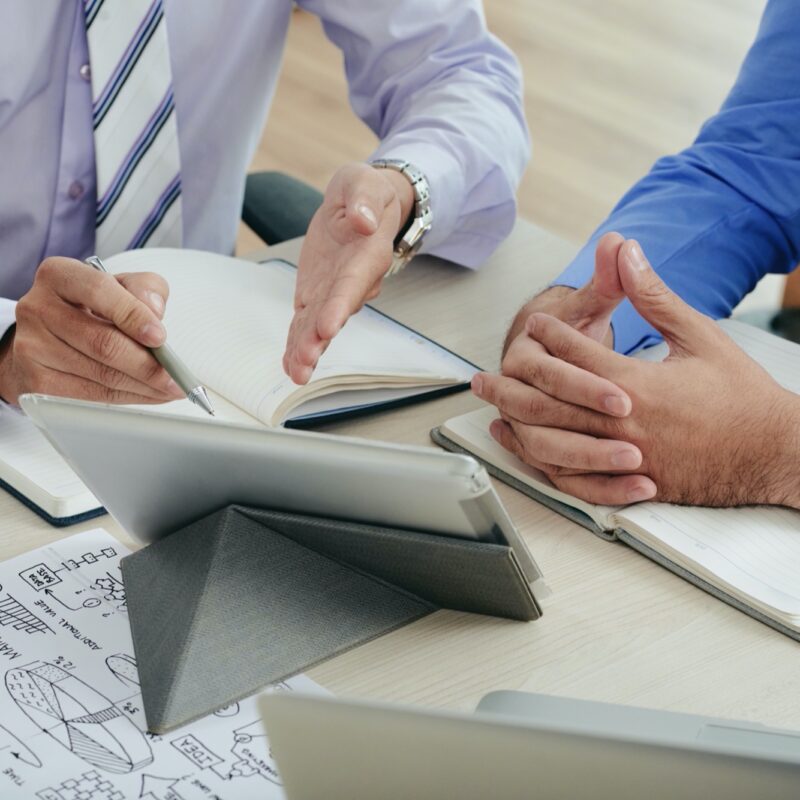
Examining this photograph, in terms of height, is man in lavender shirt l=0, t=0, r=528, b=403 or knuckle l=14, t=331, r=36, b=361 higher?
man in lavender shirt l=0, t=0, r=528, b=403

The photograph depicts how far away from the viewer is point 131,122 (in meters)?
1.32

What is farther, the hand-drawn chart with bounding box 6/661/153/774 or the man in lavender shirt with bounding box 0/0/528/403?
the man in lavender shirt with bounding box 0/0/528/403

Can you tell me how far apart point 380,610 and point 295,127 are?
3.19 meters

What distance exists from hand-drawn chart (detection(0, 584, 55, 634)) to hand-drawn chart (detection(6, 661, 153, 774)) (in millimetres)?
36

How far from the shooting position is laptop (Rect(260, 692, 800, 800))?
52 cm

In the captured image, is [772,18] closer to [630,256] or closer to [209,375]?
[630,256]

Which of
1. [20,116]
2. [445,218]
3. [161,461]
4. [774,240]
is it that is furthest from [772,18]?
[161,461]

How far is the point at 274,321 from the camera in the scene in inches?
45.6

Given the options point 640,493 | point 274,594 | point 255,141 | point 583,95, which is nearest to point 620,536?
point 640,493

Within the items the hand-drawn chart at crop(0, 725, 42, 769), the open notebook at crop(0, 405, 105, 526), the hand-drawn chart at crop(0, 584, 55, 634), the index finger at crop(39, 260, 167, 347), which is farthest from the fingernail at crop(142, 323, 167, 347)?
the hand-drawn chart at crop(0, 725, 42, 769)

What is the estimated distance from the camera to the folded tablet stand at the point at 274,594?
2.47ft

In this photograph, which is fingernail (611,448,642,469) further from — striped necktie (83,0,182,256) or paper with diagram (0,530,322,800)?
striped necktie (83,0,182,256)

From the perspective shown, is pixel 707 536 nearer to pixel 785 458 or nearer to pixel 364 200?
pixel 785 458

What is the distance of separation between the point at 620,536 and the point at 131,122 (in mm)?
721
